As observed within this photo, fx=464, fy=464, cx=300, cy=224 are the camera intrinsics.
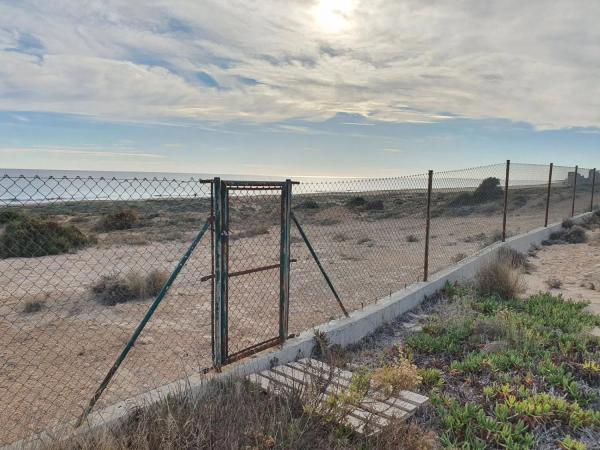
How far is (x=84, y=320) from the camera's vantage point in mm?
7082

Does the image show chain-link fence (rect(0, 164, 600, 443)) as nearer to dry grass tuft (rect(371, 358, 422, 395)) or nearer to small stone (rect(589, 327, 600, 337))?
dry grass tuft (rect(371, 358, 422, 395))

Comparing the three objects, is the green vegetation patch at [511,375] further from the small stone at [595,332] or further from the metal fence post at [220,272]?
the metal fence post at [220,272]

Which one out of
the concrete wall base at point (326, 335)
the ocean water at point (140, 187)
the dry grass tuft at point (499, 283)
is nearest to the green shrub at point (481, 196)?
the ocean water at point (140, 187)

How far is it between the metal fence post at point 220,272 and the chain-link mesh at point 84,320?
22cm

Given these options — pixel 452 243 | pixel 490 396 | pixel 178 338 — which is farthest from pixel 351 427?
pixel 452 243

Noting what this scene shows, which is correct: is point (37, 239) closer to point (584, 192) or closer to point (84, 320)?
point (84, 320)

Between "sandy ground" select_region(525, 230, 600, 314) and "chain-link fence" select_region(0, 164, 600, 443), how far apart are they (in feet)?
5.13

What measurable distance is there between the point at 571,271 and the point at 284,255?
8306 millimetres

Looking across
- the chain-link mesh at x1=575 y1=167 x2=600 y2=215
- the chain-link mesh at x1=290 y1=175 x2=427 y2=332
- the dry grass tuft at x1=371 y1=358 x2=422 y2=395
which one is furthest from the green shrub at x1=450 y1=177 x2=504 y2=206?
the dry grass tuft at x1=371 y1=358 x2=422 y2=395

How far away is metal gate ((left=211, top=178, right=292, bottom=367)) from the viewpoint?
422 cm

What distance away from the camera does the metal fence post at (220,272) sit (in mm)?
4168

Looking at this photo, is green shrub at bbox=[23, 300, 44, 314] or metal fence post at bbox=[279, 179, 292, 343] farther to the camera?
green shrub at bbox=[23, 300, 44, 314]

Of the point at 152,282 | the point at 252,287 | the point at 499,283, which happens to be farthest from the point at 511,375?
the point at 152,282

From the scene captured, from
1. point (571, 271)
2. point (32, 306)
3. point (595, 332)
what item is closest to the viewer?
point (595, 332)
